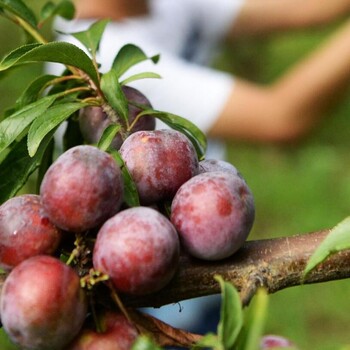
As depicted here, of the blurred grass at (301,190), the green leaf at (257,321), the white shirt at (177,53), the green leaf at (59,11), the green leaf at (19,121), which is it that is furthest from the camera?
the blurred grass at (301,190)

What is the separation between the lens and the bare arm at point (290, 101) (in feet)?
6.63

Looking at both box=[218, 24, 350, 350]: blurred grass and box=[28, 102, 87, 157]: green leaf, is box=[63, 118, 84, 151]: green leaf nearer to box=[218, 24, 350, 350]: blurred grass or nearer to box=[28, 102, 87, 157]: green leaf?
box=[28, 102, 87, 157]: green leaf

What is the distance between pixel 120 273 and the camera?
0.48 meters

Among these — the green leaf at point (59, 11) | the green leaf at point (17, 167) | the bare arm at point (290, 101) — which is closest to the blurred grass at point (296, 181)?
the bare arm at point (290, 101)

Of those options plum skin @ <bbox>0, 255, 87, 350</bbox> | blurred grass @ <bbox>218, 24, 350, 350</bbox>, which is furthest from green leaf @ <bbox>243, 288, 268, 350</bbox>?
blurred grass @ <bbox>218, 24, 350, 350</bbox>

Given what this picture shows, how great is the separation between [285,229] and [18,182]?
2298 millimetres

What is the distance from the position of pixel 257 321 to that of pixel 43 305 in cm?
15

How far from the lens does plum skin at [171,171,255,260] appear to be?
52cm

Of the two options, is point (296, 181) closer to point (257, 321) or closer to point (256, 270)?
point (256, 270)

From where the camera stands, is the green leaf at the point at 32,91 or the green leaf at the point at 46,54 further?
the green leaf at the point at 32,91

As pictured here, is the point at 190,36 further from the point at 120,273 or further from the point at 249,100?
the point at 120,273

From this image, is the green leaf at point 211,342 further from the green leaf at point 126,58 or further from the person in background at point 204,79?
the person in background at point 204,79

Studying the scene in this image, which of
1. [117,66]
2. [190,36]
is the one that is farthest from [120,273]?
[190,36]

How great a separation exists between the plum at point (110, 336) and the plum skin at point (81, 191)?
0.07 metres
